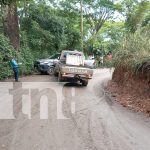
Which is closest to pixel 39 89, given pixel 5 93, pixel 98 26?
pixel 5 93

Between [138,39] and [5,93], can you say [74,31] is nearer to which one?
[138,39]

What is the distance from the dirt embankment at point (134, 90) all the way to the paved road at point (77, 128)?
62 cm

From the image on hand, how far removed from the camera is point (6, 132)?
28.8 ft

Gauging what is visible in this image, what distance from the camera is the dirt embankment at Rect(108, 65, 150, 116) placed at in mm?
13057

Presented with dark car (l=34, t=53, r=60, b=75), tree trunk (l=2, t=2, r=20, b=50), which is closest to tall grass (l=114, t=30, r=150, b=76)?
dark car (l=34, t=53, r=60, b=75)

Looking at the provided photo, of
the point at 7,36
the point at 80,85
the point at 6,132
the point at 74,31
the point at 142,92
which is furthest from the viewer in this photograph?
the point at 74,31

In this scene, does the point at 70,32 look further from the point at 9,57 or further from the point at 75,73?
the point at 75,73

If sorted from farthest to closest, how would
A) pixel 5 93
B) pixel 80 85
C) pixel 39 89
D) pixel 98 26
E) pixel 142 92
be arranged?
pixel 98 26 → pixel 80 85 → pixel 39 89 → pixel 5 93 → pixel 142 92

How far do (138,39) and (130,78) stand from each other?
2.83 m

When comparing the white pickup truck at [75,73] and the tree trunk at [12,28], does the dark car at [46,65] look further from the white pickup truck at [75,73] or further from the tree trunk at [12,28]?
the white pickup truck at [75,73]

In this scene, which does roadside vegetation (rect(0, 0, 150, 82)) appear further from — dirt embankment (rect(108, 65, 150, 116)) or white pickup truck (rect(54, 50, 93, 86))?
white pickup truck (rect(54, 50, 93, 86))

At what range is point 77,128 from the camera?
938 cm

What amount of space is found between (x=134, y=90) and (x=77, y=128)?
247 inches

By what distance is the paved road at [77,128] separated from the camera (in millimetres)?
7844
